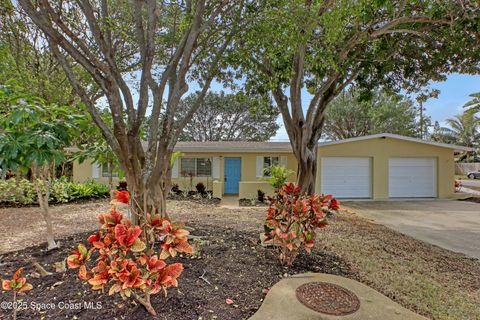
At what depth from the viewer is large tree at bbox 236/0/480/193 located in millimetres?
5090

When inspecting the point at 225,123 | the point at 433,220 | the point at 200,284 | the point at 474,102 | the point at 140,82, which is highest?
the point at 225,123

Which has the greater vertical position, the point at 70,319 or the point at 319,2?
the point at 319,2

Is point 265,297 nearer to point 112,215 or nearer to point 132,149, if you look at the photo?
point 112,215

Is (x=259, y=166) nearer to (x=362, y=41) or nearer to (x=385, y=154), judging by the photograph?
(x=385, y=154)

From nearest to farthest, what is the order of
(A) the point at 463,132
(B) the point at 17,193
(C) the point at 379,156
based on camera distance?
(B) the point at 17,193 → (C) the point at 379,156 → (A) the point at 463,132

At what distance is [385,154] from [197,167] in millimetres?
9610

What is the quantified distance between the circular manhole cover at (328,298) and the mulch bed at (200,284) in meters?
0.43

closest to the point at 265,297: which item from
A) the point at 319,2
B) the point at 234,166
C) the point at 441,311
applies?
the point at 441,311

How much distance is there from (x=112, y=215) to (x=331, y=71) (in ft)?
26.1

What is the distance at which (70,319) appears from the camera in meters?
2.46

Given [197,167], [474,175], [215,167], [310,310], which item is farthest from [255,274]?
[474,175]

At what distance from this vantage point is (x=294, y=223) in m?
3.81

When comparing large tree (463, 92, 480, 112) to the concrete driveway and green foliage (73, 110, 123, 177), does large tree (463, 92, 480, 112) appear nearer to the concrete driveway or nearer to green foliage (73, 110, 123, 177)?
the concrete driveway

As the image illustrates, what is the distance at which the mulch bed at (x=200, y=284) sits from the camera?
2.59 metres
